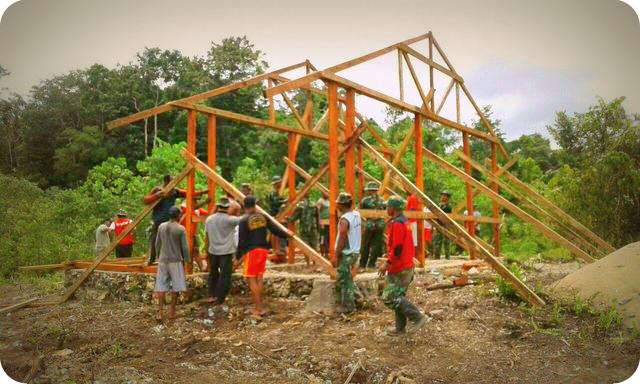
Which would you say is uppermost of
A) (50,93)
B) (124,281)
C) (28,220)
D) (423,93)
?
(50,93)

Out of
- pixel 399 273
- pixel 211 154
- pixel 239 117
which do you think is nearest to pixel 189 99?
pixel 239 117

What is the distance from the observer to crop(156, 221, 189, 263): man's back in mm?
7258

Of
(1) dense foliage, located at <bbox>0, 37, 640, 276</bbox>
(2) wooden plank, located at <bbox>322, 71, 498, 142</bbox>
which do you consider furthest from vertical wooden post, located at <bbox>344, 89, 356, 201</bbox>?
(1) dense foliage, located at <bbox>0, 37, 640, 276</bbox>

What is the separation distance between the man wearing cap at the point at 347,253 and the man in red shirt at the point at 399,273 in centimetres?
71

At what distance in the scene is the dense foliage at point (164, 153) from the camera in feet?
26.5

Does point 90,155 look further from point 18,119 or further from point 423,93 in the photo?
point 423,93

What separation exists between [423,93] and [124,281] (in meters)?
6.24

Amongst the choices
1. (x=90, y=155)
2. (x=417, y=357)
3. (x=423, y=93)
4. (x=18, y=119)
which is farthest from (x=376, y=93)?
(x=90, y=155)

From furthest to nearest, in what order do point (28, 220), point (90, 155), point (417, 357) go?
point (90, 155) → point (28, 220) → point (417, 357)

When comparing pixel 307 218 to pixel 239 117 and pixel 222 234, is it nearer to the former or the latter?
pixel 239 117

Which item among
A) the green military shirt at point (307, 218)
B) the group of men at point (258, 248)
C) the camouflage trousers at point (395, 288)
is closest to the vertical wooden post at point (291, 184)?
the green military shirt at point (307, 218)

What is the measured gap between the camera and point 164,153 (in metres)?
19.3

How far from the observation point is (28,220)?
1114 cm

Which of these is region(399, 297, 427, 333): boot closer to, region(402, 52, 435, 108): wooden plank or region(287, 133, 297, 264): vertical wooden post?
region(402, 52, 435, 108): wooden plank
